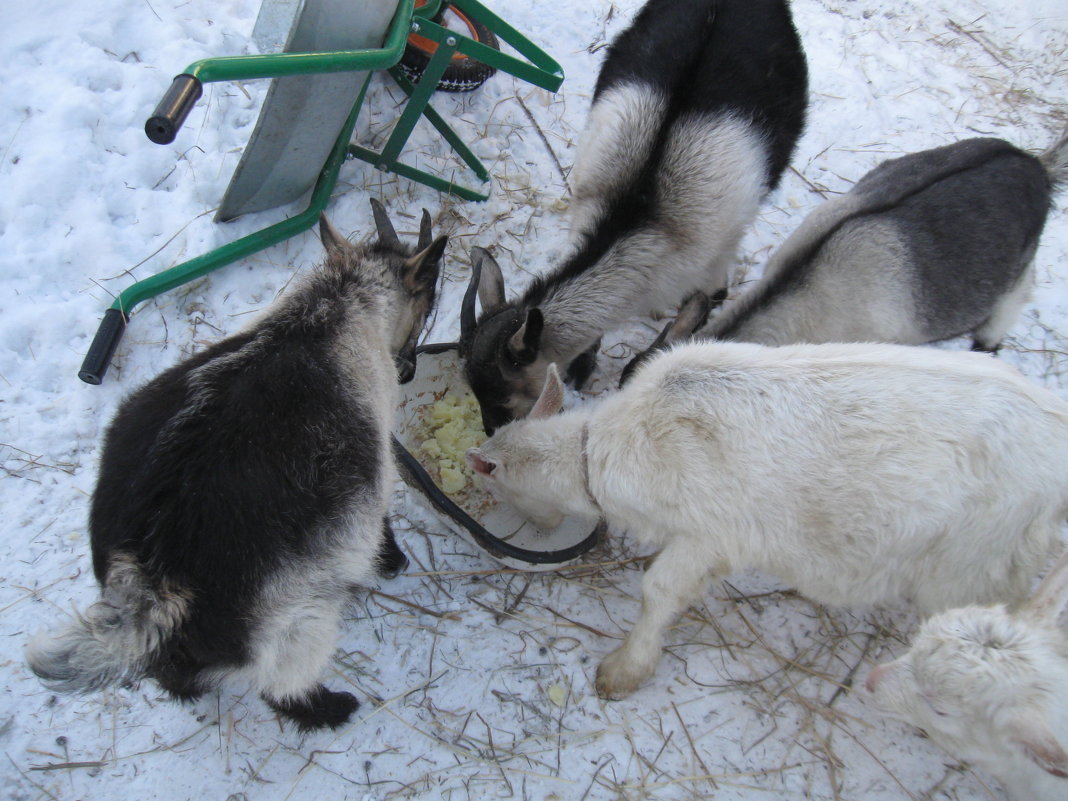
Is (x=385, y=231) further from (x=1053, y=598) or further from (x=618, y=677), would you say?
(x=1053, y=598)

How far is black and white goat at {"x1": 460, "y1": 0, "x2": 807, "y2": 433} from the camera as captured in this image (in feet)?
13.0

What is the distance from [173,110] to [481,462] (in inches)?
73.9

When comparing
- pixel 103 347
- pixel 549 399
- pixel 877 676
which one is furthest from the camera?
pixel 103 347

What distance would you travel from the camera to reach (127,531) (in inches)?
90.4

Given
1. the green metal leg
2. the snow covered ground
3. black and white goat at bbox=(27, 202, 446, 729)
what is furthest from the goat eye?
the green metal leg

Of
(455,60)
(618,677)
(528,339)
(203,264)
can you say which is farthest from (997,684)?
(455,60)

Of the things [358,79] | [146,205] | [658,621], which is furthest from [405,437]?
[146,205]

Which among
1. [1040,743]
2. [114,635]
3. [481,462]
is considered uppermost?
[1040,743]

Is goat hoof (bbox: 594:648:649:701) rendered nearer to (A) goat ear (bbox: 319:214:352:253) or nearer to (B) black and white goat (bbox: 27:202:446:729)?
(B) black and white goat (bbox: 27:202:446:729)

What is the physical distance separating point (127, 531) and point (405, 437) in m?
1.92

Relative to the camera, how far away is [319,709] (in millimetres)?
3244

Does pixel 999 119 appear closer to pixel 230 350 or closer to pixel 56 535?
pixel 230 350

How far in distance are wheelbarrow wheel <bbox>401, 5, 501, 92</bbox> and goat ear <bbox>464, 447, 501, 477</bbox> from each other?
3091mm

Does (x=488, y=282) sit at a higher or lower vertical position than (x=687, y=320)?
lower
